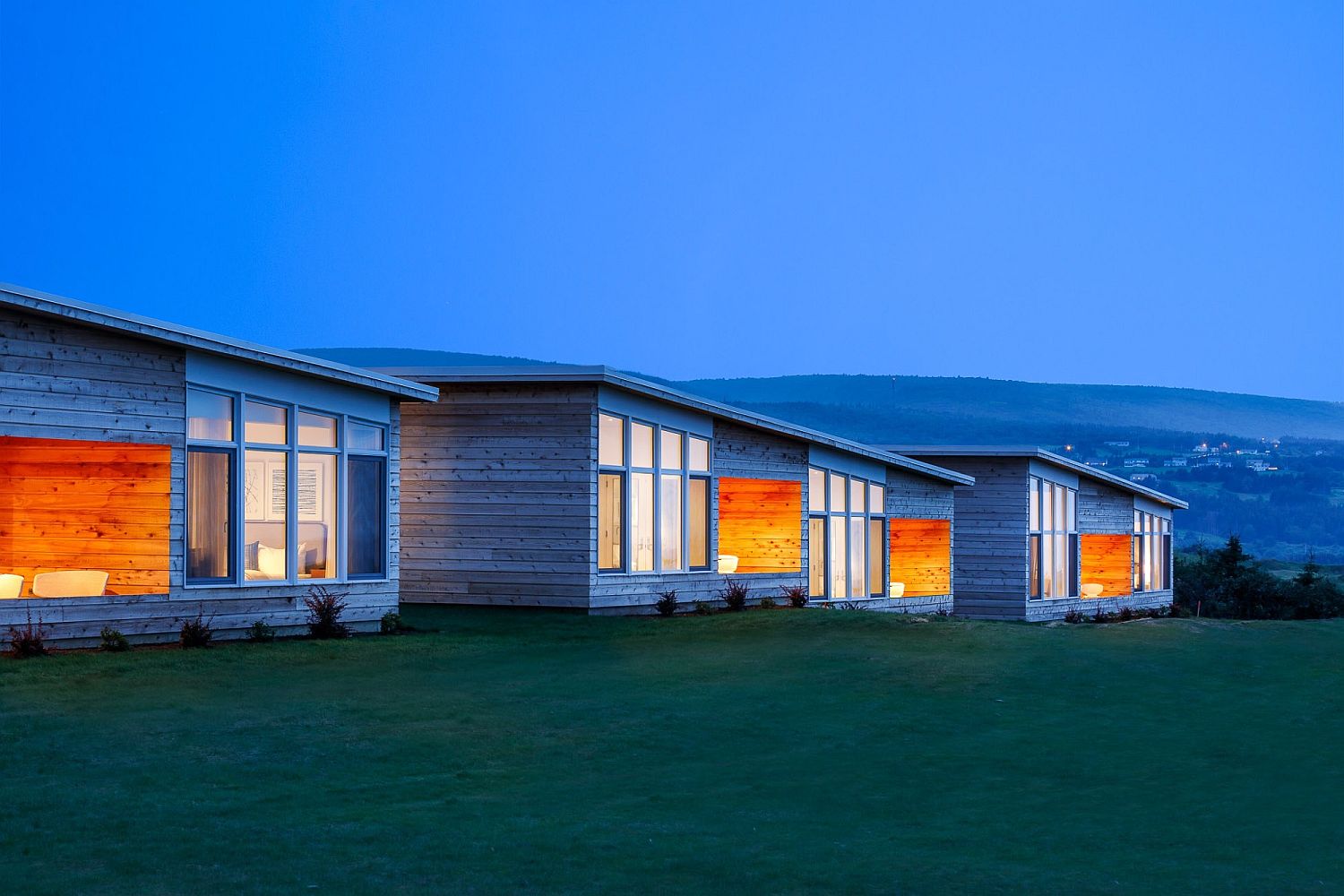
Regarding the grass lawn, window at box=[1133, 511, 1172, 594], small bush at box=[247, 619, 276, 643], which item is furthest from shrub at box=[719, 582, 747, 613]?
window at box=[1133, 511, 1172, 594]

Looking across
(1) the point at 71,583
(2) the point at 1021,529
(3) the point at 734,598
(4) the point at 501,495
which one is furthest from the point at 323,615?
(2) the point at 1021,529

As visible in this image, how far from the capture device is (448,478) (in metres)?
20.0

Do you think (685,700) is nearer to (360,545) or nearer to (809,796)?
(809,796)

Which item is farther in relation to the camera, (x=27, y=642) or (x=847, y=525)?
(x=847, y=525)

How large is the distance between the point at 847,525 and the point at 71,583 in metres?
15.0

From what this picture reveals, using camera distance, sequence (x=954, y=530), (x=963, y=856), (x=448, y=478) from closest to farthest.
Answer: (x=963, y=856) → (x=448, y=478) → (x=954, y=530)

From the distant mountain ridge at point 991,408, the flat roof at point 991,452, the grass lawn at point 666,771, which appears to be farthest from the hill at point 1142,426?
the grass lawn at point 666,771

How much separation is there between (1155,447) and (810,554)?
10261 centimetres

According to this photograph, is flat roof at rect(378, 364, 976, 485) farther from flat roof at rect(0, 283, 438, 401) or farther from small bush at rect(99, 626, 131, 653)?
small bush at rect(99, 626, 131, 653)

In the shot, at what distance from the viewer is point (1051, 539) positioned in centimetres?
3306

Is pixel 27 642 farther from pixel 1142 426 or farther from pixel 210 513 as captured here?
pixel 1142 426

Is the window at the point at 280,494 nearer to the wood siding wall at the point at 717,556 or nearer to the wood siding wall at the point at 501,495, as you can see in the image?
the wood siding wall at the point at 501,495

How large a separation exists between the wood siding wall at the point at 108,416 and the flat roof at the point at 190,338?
0.23 meters

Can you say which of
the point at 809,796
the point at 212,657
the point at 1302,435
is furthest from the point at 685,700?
the point at 1302,435
